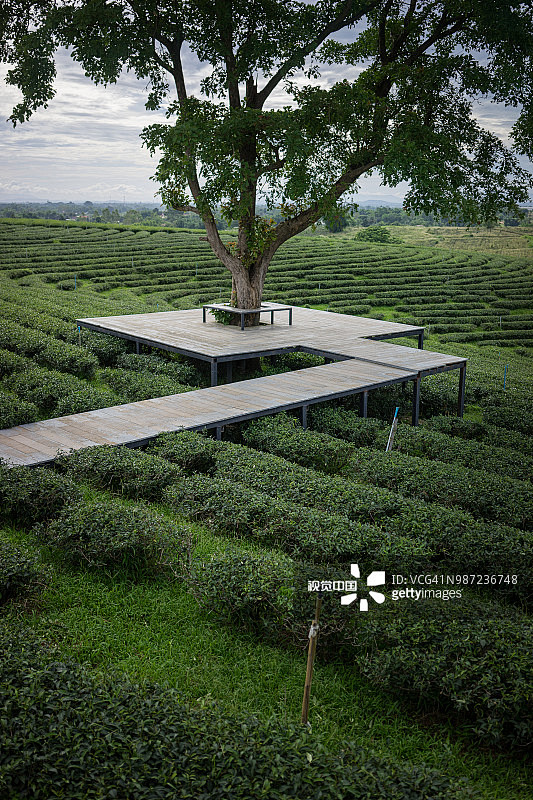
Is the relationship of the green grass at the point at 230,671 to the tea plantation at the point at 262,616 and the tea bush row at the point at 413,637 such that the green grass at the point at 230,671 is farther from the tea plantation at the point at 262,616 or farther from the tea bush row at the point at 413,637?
the tea bush row at the point at 413,637

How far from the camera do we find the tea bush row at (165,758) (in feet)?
10.7

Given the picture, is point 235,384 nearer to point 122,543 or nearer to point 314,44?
point 122,543

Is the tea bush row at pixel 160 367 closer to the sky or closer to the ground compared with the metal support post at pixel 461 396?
closer to the sky

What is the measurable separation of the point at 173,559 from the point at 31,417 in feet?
14.3

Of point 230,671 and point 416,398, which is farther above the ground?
point 416,398

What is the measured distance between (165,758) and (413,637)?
6.43ft

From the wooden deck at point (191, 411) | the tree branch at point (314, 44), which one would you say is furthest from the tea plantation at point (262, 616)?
the tree branch at point (314, 44)

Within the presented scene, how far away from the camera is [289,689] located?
14.9 ft

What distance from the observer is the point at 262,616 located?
16.8ft

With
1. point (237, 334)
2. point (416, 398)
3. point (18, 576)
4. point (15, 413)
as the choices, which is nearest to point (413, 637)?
point (18, 576)

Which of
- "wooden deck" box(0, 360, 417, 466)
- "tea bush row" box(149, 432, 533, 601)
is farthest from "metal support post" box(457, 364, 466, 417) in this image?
"tea bush row" box(149, 432, 533, 601)

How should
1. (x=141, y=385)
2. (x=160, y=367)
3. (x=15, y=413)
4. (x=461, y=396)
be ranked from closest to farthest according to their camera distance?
(x=15, y=413) < (x=141, y=385) < (x=160, y=367) < (x=461, y=396)

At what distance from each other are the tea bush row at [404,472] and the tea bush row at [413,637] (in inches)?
83.2

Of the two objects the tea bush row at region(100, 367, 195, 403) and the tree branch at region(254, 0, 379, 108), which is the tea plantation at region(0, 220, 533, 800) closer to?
the tea bush row at region(100, 367, 195, 403)
